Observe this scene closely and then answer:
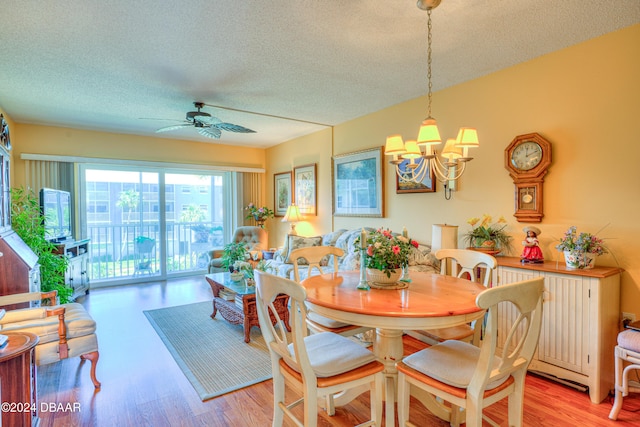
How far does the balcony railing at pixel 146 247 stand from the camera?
5.63 meters

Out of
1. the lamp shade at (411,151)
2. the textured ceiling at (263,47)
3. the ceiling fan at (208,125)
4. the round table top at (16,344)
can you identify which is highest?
the textured ceiling at (263,47)

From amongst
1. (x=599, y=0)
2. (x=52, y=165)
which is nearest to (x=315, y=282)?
(x=599, y=0)

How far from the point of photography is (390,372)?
1.91m

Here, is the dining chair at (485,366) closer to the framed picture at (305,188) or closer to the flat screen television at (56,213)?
the framed picture at (305,188)

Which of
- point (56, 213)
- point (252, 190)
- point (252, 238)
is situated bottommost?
point (252, 238)

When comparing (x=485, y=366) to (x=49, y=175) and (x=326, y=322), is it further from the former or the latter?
(x=49, y=175)

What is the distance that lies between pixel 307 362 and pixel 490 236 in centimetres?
227

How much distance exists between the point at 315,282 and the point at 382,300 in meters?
0.58

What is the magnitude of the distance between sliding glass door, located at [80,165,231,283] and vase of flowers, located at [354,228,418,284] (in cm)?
504

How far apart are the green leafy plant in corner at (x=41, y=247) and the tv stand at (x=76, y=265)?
0.15m

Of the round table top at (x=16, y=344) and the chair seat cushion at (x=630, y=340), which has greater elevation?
the round table top at (x=16, y=344)

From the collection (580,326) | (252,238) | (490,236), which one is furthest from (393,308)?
(252,238)

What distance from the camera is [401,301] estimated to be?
1773 mm

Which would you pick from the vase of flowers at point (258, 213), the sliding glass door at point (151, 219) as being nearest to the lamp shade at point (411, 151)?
the vase of flowers at point (258, 213)
